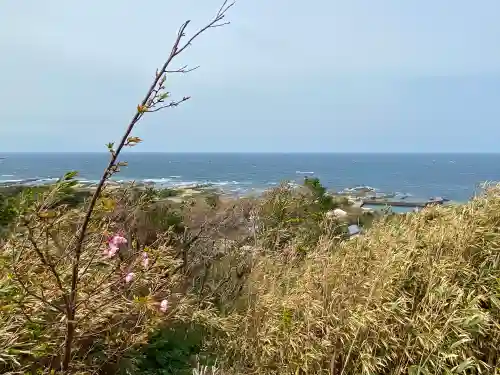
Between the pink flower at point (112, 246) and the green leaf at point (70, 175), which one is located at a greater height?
the green leaf at point (70, 175)

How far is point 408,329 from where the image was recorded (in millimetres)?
4070

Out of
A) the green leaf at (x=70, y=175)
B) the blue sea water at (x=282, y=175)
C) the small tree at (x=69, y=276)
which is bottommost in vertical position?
the blue sea water at (x=282, y=175)

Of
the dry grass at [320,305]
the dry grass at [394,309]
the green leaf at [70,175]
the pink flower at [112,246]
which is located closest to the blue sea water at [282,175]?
the green leaf at [70,175]

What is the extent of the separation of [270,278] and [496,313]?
236cm

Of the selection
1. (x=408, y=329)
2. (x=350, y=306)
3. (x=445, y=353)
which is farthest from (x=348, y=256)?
(x=445, y=353)

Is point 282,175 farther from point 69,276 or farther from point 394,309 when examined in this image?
point 69,276

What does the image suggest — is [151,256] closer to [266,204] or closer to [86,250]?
[86,250]

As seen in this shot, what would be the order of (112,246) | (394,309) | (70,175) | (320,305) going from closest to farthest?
(70,175)
(112,246)
(394,309)
(320,305)

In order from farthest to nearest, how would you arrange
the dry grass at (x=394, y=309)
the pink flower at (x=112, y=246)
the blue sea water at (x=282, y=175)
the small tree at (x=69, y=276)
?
the blue sea water at (x=282, y=175) → the dry grass at (x=394, y=309) → the pink flower at (x=112, y=246) → the small tree at (x=69, y=276)

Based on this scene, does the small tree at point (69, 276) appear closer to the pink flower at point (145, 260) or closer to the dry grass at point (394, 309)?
the pink flower at point (145, 260)

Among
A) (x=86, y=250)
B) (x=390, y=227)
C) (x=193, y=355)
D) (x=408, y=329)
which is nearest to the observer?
(x=86, y=250)

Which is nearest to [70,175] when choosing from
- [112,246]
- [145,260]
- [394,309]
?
[112,246]

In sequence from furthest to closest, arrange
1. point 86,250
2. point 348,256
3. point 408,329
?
point 348,256 → point 408,329 → point 86,250

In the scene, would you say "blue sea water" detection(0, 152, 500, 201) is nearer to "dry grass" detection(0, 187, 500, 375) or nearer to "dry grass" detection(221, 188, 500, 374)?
"dry grass" detection(0, 187, 500, 375)
